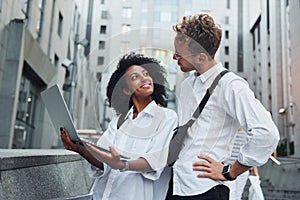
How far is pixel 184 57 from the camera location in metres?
1.44

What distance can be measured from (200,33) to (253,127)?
0.38 m

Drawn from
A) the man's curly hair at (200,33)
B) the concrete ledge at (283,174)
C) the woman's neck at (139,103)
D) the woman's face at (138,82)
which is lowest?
the concrete ledge at (283,174)

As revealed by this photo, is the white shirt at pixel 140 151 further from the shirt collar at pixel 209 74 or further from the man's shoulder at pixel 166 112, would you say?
the shirt collar at pixel 209 74

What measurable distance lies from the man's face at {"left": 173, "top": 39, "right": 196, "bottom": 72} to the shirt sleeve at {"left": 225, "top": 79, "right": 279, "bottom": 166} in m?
0.21

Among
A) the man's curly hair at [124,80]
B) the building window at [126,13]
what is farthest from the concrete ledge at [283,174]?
the man's curly hair at [124,80]

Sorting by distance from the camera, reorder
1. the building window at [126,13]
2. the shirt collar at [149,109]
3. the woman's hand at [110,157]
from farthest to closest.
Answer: the building window at [126,13] < the shirt collar at [149,109] < the woman's hand at [110,157]

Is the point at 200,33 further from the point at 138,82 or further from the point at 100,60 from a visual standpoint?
the point at 100,60

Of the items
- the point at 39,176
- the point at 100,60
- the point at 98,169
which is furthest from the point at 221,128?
the point at 39,176

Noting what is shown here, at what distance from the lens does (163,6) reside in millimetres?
5926

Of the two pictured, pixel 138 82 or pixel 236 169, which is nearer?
pixel 236 169

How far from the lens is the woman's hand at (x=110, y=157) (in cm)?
136

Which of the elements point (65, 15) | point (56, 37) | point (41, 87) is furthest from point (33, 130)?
point (65, 15)

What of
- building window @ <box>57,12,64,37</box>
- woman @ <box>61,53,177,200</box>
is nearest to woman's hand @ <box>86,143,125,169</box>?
woman @ <box>61,53,177,200</box>

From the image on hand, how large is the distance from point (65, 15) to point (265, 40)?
842cm
